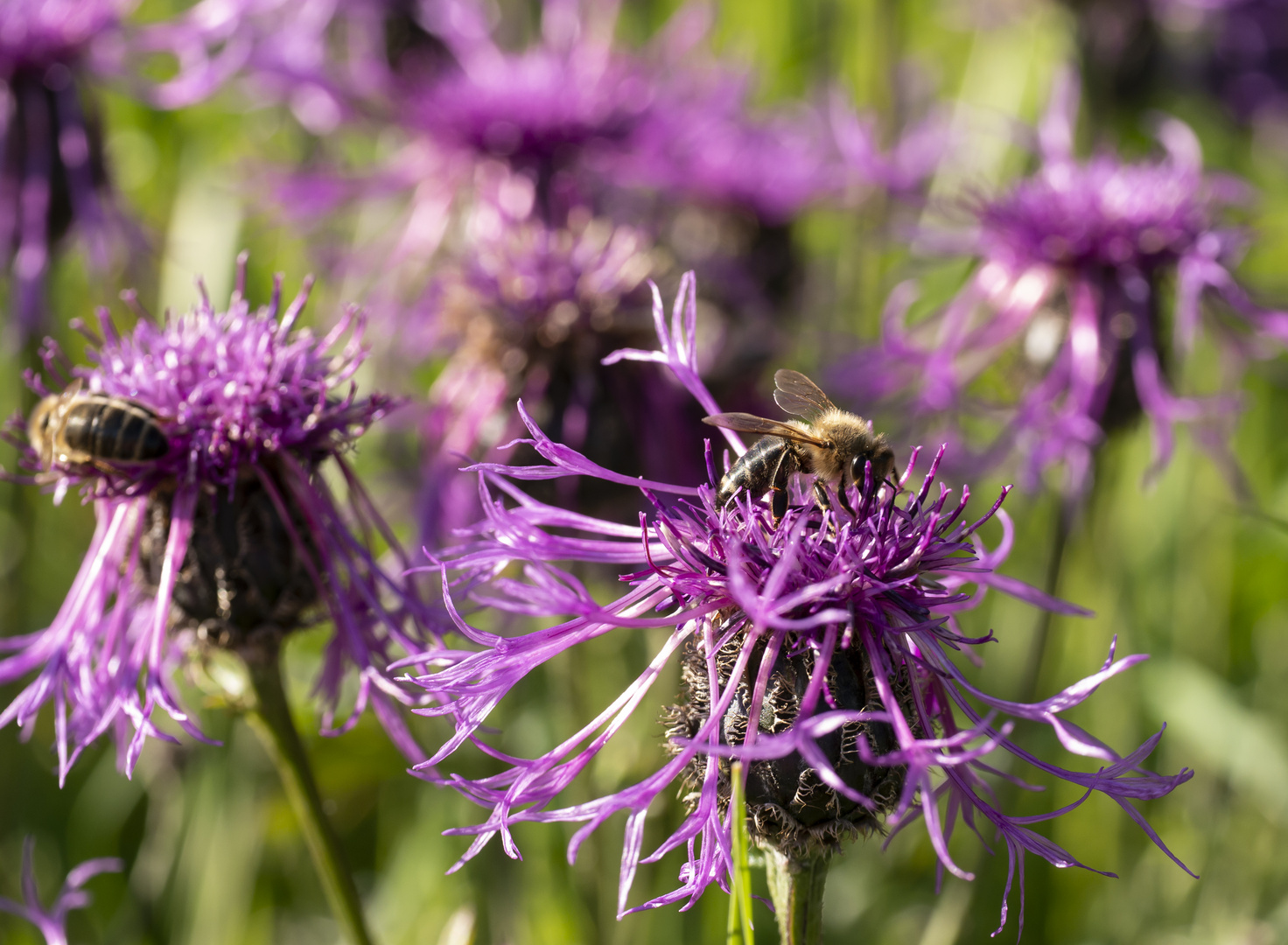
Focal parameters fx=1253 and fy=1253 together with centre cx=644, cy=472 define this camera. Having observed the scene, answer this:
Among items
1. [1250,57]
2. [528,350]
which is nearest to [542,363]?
[528,350]

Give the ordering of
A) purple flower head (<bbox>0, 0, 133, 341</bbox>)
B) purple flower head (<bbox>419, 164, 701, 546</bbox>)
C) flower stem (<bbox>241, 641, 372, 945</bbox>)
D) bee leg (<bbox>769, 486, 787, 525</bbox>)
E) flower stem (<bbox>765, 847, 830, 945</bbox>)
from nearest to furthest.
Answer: flower stem (<bbox>765, 847, 830, 945</bbox>)
bee leg (<bbox>769, 486, 787, 525</bbox>)
flower stem (<bbox>241, 641, 372, 945</bbox>)
purple flower head (<bbox>419, 164, 701, 546</bbox>)
purple flower head (<bbox>0, 0, 133, 341</bbox>)

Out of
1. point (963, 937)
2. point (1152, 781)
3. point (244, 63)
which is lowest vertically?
point (963, 937)

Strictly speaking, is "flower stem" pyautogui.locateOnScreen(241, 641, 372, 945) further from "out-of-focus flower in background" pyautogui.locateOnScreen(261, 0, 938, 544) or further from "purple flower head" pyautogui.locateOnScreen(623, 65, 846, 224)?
"purple flower head" pyautogui.locateOnScreen(623, 65, 846, 224)

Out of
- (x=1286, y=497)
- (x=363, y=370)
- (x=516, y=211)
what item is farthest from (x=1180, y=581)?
(x=363, y=370)

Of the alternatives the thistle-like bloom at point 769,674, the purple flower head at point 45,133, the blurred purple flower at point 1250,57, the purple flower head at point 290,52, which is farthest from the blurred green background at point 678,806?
the blurred purple flower at point 1250,57

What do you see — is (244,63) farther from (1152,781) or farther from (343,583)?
(1152,781)

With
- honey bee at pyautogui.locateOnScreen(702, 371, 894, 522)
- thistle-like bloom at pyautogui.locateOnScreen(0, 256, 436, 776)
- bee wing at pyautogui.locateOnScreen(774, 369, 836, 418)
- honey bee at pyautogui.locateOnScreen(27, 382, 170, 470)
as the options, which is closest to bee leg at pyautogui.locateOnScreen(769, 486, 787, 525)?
honey bee at pyautogui.locateOnScreen(702, 371, 894, 522)

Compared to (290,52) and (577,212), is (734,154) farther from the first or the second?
(290,52)
